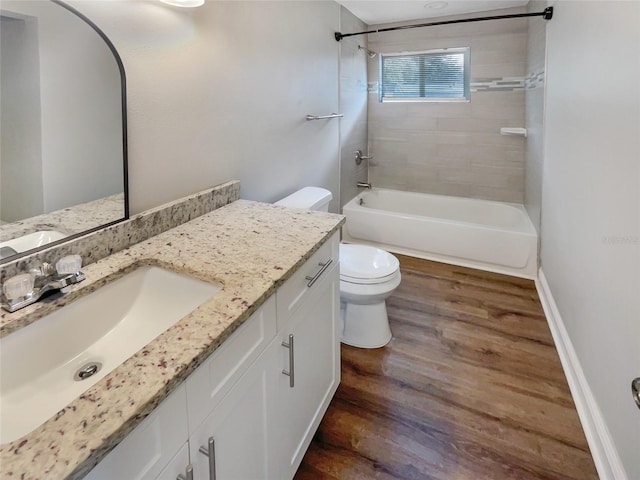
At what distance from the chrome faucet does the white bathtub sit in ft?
8.80

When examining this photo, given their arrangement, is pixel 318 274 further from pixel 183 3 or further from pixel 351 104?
pixel 351 104

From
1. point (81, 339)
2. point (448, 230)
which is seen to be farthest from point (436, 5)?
point (81, 339)

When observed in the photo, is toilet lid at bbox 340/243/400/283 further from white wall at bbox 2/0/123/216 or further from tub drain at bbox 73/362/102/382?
tub drain at bbox 73/362/102/382

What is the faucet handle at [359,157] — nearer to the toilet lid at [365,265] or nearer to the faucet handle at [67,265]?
the toilet lid at [365,265]

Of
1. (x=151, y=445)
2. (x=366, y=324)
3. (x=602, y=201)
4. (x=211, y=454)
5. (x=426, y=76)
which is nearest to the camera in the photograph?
(x=151, y=445)

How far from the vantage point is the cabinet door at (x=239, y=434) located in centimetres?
86

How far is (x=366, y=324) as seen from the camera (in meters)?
2.20

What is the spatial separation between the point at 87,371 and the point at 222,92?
1.32m

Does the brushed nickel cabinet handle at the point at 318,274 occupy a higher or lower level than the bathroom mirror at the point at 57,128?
lower

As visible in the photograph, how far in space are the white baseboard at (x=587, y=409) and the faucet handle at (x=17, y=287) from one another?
1.80 metres

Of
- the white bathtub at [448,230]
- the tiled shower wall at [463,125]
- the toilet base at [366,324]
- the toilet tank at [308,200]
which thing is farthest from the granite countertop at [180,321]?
the tiled shower wall at [463,125]

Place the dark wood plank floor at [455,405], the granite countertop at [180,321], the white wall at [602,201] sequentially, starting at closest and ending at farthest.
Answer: the granite countertop at [180,321], the white wall at [602,201], the dark wood plank floor at [455,405]

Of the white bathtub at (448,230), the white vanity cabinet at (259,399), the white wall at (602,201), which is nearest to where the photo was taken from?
the white vanity cabinet at (259,399)

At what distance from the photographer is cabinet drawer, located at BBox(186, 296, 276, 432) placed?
82 centimetres
